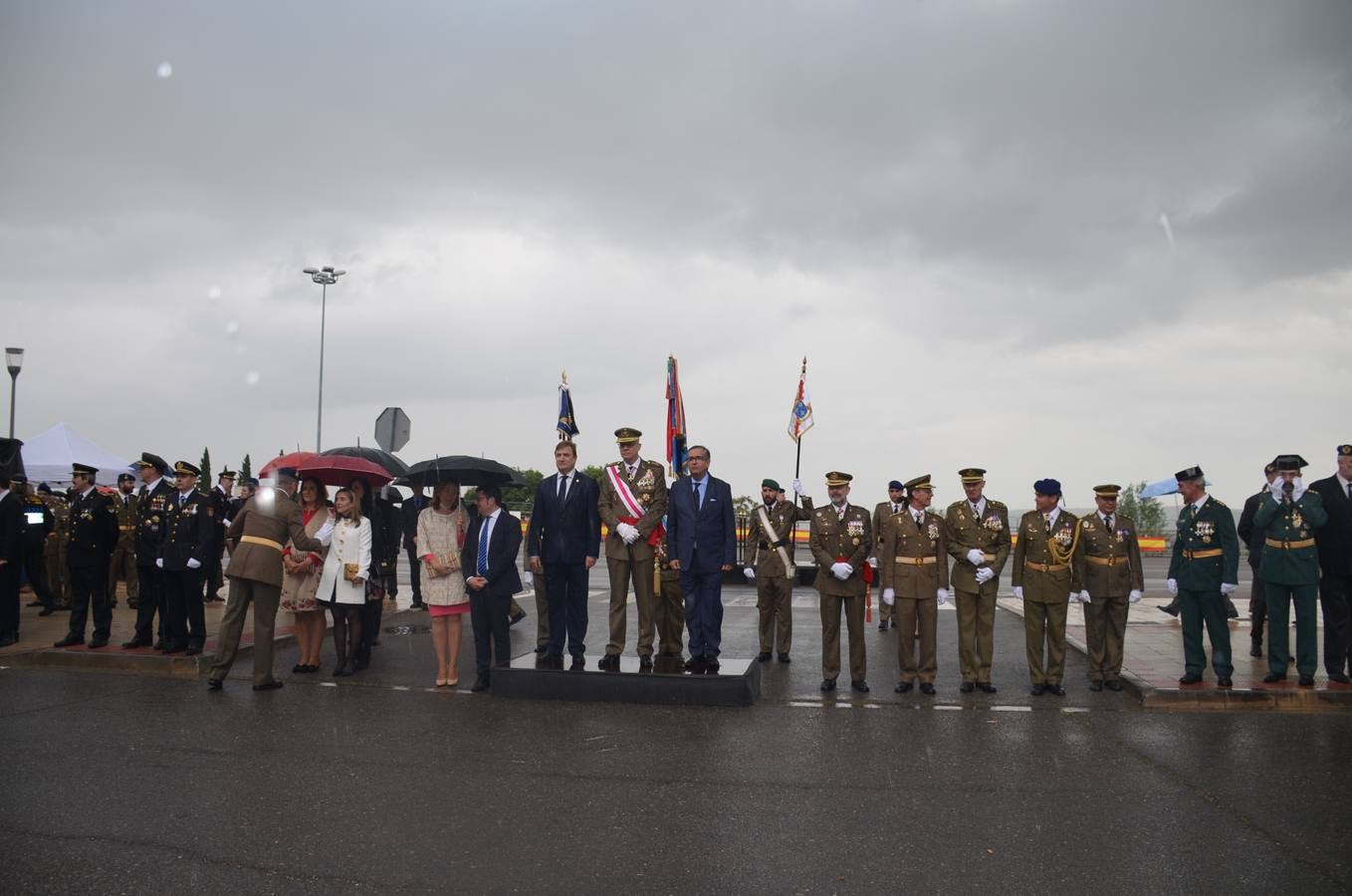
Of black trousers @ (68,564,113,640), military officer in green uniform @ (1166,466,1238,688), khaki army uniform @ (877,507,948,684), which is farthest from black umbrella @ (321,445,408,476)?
military officer in green uniform @ (1166,466,1238,688)

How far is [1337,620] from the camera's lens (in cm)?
916

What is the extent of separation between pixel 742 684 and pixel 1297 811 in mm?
4091

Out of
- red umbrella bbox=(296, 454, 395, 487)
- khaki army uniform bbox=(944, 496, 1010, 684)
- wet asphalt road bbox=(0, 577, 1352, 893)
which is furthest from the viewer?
red umbrella bbox=(296, 454, 395, 487)

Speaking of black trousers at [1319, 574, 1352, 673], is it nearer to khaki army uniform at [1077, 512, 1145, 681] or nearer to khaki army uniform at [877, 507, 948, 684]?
khaki army uniform at [1077, 512, 1145, 681]

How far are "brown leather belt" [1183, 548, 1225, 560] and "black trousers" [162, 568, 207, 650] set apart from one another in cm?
961

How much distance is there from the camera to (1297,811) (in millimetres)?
5484

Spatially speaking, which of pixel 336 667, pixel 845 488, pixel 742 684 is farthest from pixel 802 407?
pixel 336 667

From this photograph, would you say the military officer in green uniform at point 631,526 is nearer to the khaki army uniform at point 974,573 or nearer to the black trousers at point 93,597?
the khaki army uniform at point 974,573

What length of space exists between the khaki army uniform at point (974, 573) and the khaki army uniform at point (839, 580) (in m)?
0.84

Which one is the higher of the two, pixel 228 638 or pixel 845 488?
pixel 845 488

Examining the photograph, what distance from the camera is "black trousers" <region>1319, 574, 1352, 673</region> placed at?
905cm

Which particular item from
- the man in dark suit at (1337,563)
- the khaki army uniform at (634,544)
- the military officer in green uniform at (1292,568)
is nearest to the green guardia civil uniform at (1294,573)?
the military officer in green uniform at (1292,568)

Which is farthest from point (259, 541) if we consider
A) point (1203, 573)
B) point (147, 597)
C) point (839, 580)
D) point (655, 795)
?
point (1203, 573)

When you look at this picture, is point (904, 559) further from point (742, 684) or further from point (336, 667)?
point (336, 667)
